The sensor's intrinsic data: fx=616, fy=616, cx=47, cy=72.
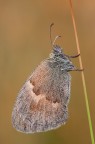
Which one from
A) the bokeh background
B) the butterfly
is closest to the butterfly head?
the butterfly

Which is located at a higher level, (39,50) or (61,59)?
(39,50)

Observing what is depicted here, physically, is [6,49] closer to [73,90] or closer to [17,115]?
[73,90]

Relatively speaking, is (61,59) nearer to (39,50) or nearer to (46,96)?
(46,96)

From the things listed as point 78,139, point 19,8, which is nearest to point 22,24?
point 19,8

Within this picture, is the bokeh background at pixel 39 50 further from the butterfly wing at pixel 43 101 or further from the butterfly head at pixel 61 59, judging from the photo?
the butterfly head at pixel 61 59

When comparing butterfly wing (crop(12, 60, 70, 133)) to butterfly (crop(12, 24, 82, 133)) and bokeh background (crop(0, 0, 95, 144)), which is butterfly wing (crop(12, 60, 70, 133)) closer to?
butterfly (crop(12, 24, 82, 133))

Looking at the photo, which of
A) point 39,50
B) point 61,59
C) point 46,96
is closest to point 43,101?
point 46,96
